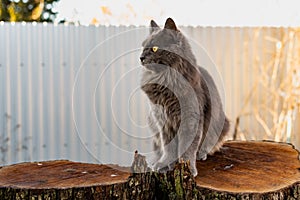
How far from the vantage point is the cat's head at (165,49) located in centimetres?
173

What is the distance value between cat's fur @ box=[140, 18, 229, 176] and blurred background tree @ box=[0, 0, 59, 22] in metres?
3.39

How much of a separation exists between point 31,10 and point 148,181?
3.91 m

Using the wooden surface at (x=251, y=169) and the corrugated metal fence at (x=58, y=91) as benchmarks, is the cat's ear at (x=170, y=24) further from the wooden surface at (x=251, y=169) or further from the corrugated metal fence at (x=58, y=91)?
the corrugated metal fence at (x=58, y=91)

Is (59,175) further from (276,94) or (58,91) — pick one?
(276,94)

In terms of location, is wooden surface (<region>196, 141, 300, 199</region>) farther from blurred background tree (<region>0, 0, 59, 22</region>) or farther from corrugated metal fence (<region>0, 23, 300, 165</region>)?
blurred background tree (<region>0, 0, 59, 22</region>)

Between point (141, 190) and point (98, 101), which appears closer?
point (141, 190)

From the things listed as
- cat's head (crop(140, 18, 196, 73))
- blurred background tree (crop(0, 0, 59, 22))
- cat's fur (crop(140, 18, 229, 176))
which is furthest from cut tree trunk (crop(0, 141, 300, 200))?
blurred background tree (crop(0, 0, 59, 22))

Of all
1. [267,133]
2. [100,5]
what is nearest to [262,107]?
[267,133]

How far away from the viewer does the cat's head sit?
1.73m

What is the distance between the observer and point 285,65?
3.91 m

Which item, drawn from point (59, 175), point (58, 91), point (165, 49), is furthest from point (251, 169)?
point (58, 91)

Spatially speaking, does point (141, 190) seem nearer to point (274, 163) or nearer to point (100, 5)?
point (274, 163)

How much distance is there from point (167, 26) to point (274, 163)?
79 centimetres

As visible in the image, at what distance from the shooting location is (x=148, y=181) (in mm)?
1631
